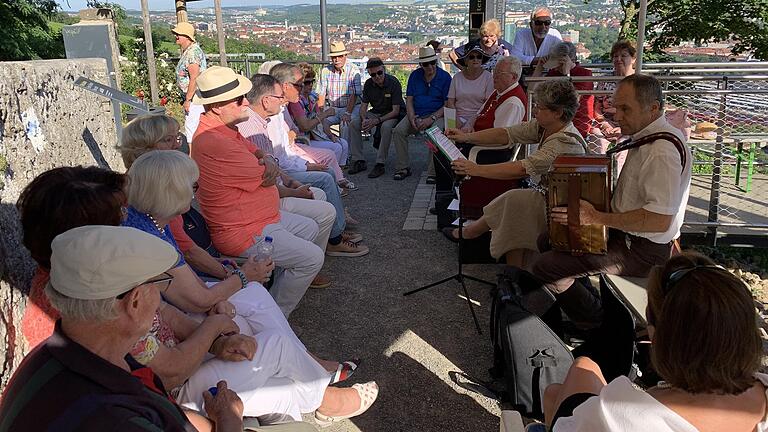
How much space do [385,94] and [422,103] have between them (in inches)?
26.9

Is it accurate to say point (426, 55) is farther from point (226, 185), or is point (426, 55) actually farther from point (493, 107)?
point (226, 185)

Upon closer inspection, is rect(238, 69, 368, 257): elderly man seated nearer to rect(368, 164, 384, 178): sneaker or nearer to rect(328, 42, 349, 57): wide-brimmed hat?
rect(368, 164, 384, 178): sneaker

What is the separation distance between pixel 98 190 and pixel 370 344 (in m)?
2.03

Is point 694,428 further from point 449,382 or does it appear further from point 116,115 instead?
point 116,115

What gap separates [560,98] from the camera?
3.72 m

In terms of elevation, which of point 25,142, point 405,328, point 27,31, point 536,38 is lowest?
point 405,328

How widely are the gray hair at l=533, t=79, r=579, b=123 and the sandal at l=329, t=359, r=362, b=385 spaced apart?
6.21 feet

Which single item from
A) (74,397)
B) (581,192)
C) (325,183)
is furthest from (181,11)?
(74,397)

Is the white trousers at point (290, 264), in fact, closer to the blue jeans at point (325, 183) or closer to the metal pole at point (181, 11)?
the blue jeans at point (325, 183)

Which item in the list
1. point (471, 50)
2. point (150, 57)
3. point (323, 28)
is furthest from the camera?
point (323, 28)

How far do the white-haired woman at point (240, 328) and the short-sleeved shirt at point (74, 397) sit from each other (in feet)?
2.91

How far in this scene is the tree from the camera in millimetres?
14562

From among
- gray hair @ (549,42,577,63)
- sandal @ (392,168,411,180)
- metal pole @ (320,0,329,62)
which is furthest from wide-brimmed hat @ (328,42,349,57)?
metal pole @ (320,0,329,62)

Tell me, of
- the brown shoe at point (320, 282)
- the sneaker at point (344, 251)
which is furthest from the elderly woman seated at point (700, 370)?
the sneaker at point (344, 251)
